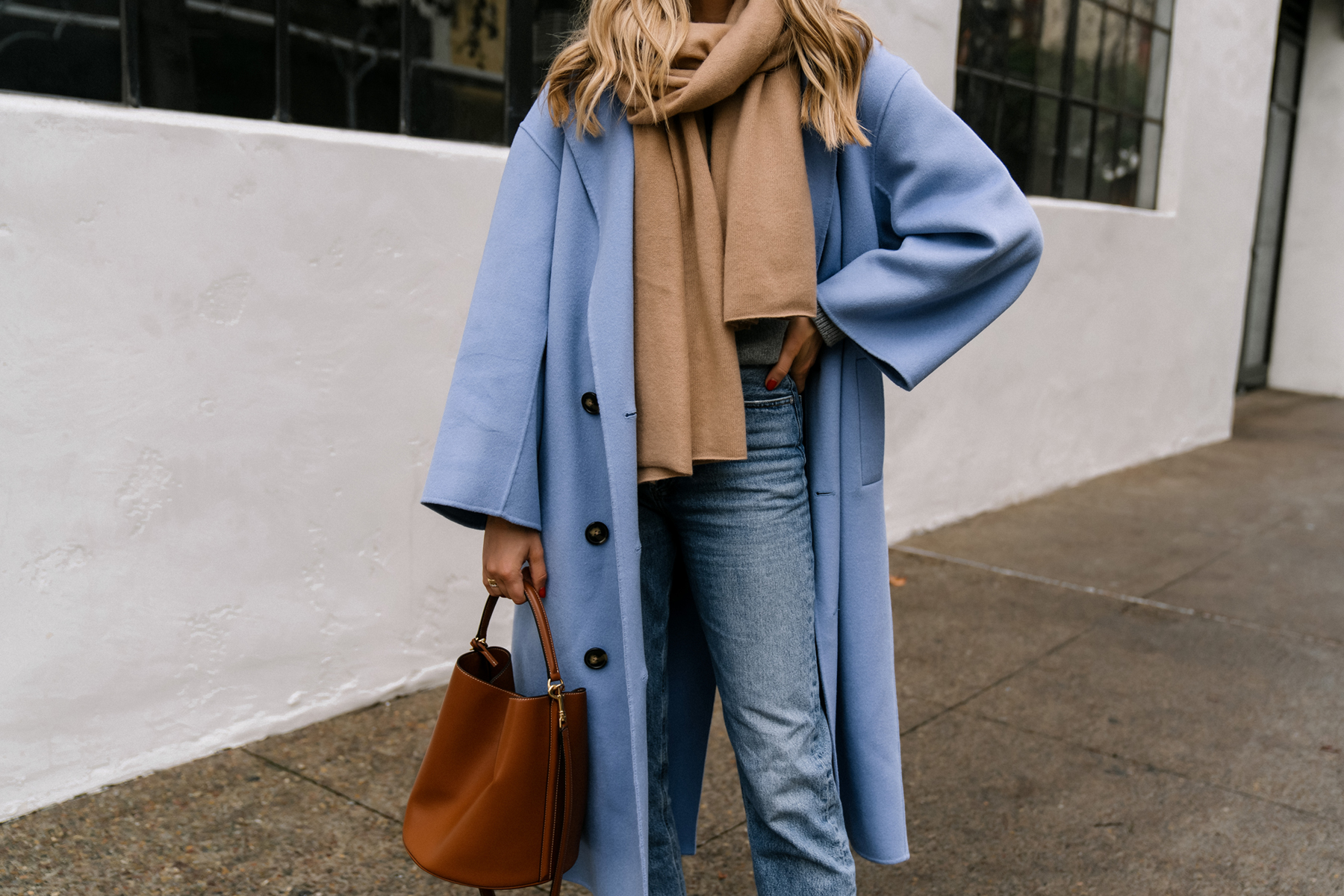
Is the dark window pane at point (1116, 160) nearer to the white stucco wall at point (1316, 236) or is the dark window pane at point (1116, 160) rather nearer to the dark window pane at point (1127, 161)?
the dark window pane at point (1127, 161)

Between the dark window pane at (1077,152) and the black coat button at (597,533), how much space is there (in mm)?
5733

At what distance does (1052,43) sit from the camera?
639 centimetres

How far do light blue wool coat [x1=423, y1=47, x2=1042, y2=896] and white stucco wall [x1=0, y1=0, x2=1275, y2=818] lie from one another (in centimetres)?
127

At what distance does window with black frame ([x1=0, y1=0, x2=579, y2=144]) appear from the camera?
106 inches

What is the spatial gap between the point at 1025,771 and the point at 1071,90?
15.7 ft

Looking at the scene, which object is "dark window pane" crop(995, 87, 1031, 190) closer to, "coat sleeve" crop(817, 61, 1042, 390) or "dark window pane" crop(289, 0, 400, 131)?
"dark window pane" crop(289, 0, 400, 131)

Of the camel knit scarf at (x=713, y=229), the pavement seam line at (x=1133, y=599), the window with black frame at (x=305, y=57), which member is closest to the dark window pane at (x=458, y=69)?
the window with black frame at (x=305, y=57)

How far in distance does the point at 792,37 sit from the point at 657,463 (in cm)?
67

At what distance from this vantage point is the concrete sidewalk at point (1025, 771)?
8.40 ft

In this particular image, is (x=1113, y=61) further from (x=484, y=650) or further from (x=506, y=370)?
(x=484, y=650)

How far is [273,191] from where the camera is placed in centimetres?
288

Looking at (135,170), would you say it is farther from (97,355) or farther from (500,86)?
(500,86)

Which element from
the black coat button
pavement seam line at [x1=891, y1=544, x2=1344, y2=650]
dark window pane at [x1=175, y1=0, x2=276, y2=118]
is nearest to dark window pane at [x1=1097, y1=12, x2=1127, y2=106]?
pavement seam line at [x1=891, y1=544, x2=1344, y2=650]

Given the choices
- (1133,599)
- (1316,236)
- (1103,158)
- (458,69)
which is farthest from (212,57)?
(1316,236)
